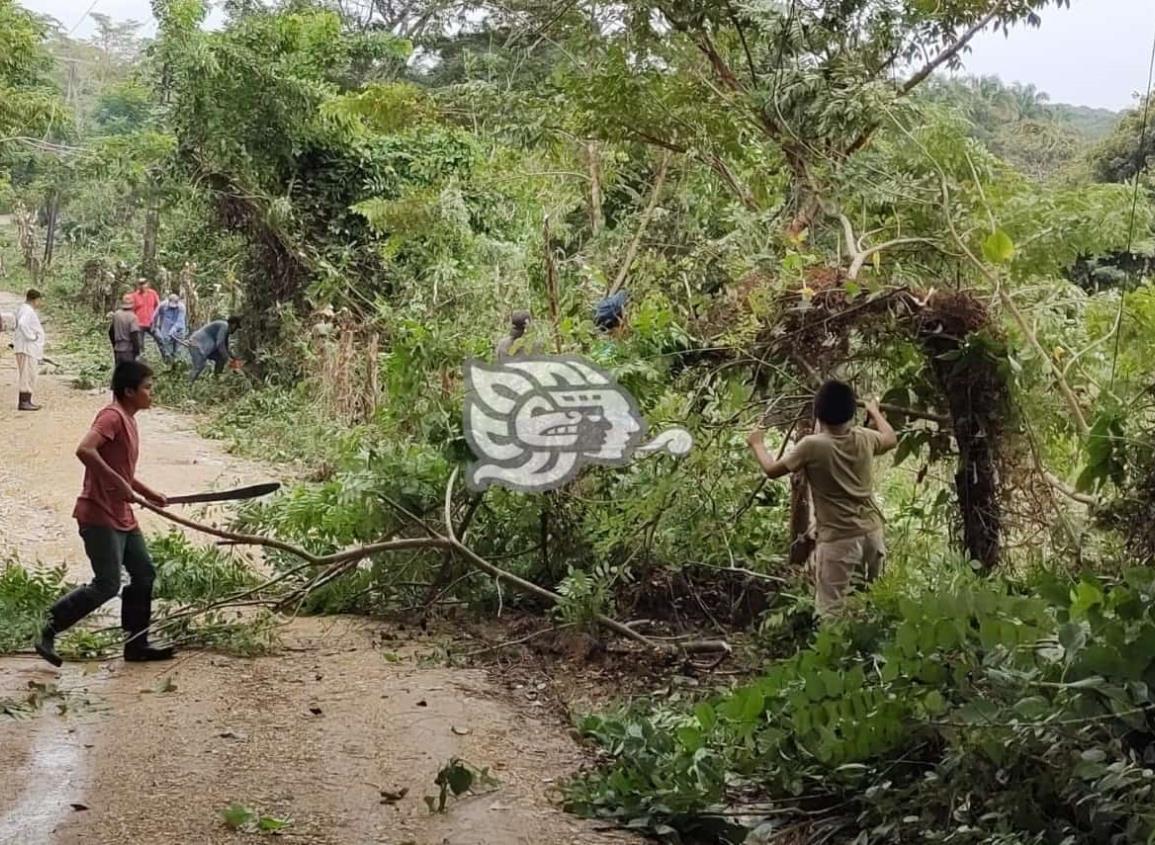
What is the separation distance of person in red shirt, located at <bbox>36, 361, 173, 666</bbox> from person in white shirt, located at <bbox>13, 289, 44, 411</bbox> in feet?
15.3

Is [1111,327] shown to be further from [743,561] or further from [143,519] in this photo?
[143,519]

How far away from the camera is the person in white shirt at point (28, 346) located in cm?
866

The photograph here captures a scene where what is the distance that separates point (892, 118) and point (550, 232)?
126 inches

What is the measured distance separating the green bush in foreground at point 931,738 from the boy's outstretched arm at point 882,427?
832 millimetres

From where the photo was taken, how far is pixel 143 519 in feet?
20.7

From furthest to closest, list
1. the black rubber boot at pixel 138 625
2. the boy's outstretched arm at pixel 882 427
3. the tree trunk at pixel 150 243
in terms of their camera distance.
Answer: the tree trunk at pixel 150 243 → the black rubber boot at pixel 138 625 → the boy's outstretched arm at pixel 882 427

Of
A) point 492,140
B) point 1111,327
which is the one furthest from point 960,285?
Result: point 492,140

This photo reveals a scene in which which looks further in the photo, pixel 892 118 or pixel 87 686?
pixel 892 118

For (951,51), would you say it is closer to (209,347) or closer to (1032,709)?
(1032,709)

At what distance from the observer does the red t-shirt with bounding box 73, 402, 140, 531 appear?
4363 mm

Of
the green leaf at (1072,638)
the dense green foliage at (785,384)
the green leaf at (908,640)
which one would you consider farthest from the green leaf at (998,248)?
the green leaf at (1072,638)

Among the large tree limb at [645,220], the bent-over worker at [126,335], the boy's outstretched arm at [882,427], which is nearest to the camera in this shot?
the boy's outstretched arm at [882,427]

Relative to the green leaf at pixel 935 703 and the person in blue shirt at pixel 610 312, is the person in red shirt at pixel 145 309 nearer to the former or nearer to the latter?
the person in blue shirt at pixel 610 312

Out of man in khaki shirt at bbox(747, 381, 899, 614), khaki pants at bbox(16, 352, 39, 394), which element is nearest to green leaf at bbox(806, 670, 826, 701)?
man in khaki shirt at bbox(747, 381, 899, 614)
